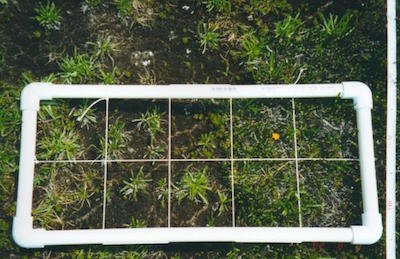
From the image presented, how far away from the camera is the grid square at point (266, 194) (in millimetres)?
2557

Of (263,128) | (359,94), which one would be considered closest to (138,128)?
(263,128)

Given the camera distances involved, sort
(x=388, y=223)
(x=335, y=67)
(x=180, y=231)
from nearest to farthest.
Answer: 1. (x=180, y=231)
2. (x=388, y=223)
3. (x=335, y=67)

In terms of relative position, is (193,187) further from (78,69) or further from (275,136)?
(78,69)

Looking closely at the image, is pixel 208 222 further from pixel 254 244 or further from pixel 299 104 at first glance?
pixel 299 104

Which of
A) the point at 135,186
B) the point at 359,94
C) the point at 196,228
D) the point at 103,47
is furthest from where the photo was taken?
the point at 103,47

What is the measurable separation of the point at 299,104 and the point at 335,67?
0.95ft

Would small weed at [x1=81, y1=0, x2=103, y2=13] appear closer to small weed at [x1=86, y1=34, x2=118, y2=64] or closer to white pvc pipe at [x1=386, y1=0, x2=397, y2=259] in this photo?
small weed at [x1=86, y1=34, x2=118, y2=64]

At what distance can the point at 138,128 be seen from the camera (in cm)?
263

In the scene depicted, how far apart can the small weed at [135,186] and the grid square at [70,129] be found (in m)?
0.20

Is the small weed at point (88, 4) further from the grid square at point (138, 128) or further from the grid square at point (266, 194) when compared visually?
the grid square at point (266, 194)

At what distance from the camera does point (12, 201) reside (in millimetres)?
2559

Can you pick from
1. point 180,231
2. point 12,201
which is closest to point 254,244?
point 180,231

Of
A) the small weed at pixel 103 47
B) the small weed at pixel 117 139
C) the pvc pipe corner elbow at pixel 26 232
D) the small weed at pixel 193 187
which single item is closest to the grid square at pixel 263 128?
the small weed at pixel 193 187

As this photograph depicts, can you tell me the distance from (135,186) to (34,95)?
659mm
